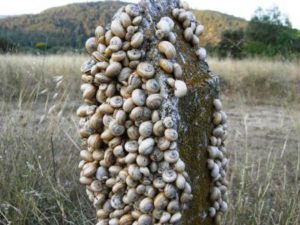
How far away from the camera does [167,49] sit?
5.49 ft

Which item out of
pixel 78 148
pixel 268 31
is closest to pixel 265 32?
pixel 268 31

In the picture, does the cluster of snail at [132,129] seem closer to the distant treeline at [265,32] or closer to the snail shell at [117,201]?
the snail shell at [117,201]

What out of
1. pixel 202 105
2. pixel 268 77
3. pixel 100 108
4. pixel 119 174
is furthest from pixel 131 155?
pixel 268 77

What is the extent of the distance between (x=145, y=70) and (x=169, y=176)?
36 cm

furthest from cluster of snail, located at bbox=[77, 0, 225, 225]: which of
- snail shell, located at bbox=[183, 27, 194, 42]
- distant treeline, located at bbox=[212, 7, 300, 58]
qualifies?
distant treeline, located at bbox=[212, 7, 300, 58]

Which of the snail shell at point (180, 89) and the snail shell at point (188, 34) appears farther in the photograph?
the snail shell at point (188, 34)

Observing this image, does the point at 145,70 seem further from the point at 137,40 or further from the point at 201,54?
the point at 201,54

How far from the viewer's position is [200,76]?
190 centimetres

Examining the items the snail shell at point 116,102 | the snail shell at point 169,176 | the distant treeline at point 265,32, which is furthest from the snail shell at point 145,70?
the distant treeline at point 265,32

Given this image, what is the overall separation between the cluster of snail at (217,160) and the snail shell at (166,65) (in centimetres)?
33

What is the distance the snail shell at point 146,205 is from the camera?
1616 mm

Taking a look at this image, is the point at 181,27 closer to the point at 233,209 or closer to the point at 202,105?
the point at 202,105

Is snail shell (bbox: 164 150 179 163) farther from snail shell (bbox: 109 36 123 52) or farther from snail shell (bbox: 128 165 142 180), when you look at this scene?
snail shell (bbox: 109 36 123 52)

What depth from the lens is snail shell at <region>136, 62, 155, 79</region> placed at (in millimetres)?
1630
